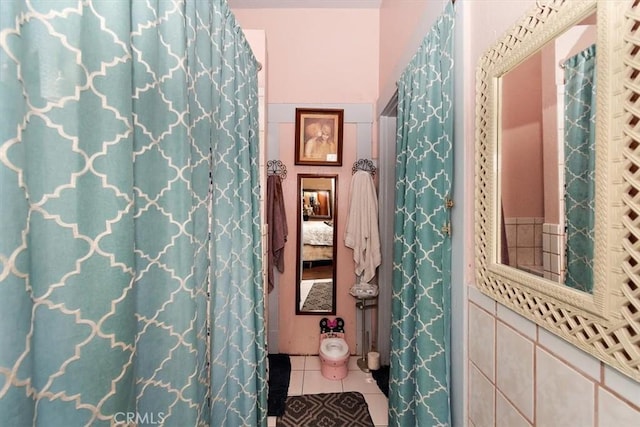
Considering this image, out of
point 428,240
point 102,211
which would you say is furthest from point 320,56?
point 102,211

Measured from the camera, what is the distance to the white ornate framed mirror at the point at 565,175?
386mm

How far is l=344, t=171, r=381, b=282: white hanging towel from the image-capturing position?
6.08 feet

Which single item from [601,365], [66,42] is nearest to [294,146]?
[66,42]

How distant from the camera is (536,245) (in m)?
0.58

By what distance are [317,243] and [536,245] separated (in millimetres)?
1554

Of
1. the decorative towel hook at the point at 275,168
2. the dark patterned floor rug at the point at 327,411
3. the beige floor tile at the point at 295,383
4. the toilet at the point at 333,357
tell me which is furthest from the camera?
the decorative towel hook at the point at 275,168

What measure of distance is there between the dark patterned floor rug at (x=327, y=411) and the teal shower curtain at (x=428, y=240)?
399 mm

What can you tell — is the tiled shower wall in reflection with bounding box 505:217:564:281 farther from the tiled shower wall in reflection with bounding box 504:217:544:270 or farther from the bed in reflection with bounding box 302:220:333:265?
the bed in reflection with bounding box 302:220:333:265

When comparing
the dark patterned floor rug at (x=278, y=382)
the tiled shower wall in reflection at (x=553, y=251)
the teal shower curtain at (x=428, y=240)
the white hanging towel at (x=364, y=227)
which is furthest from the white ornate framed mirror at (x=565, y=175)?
the dark patterned floor rug at (x=278, y=382)

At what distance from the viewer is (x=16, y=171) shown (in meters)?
0.34

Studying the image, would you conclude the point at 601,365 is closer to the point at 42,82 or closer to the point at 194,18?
the point at 42,82

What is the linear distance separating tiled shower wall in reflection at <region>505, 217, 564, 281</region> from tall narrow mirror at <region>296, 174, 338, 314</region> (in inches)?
56.3

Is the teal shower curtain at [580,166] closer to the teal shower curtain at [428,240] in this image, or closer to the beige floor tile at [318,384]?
the teal shower curtain at [428,240]

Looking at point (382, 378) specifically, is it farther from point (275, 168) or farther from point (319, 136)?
point (319, 136)
